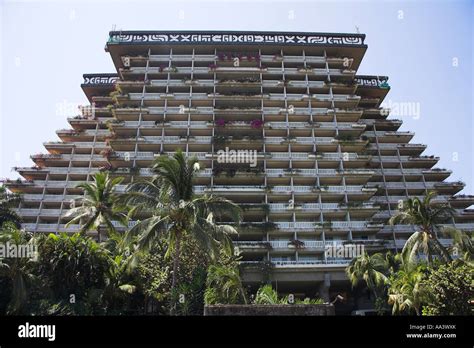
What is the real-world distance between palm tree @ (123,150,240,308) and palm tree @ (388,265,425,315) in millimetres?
13575

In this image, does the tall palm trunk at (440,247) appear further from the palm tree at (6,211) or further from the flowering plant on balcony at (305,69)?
the palm tree at (6,211)

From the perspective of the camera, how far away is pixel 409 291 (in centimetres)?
2745

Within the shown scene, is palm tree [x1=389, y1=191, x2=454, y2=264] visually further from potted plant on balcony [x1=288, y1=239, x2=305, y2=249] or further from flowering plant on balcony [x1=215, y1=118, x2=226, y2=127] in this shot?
flowering plant on balcony [x1=215, y1=118, x2=226, y2=127]

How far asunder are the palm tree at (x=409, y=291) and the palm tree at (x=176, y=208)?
44.5 feet

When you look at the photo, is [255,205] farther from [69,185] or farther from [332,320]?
[332,320]

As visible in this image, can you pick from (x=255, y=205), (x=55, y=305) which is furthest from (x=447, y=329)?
(x=255, y=205)

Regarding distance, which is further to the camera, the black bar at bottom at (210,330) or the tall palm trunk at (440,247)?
the tall palm trunk at (440,247)

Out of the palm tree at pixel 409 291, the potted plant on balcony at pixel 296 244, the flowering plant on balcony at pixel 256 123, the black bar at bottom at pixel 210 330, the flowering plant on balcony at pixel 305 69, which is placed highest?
the flowering plant on balcony at pixel 305 69

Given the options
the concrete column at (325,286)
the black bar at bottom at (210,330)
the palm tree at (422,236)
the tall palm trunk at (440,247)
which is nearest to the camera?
the black bar at bottom at (210,330)

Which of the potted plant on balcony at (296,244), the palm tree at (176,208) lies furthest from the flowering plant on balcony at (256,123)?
the palm tree at (176,208)

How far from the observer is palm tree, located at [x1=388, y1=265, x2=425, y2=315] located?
25.6 meters

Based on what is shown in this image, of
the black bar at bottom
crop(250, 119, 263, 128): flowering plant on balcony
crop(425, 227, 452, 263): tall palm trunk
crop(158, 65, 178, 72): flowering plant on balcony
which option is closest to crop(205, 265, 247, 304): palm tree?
the black bar at bottom

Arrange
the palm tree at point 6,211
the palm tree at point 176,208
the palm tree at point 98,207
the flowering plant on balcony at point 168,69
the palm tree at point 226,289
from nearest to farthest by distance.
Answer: the palm tree at point 226,289 < the palm tree at point 176,208 < the palm tree at point 98,207 < the palm tree at point 6,211 < the flowering plant on balcony at point 168,69

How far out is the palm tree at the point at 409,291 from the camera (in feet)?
84.0
